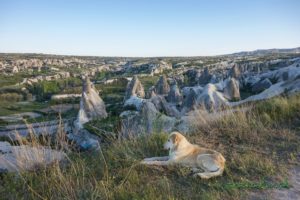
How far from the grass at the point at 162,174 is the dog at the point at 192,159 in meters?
0.08

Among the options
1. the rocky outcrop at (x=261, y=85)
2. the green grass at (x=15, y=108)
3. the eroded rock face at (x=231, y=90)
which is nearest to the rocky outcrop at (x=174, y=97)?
the eroded rock face at (x=231, y=90)

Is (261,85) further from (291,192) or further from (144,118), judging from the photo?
(291,192)

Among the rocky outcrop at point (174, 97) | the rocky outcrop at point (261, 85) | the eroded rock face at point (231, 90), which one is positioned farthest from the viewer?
the rocky outcrop at point (174, 97)

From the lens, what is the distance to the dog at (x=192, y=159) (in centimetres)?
449

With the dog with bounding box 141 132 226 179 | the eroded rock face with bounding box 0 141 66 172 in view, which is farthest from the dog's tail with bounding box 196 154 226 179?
the eroded rock face with bounding box 0 141 66 172

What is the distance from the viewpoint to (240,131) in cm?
614

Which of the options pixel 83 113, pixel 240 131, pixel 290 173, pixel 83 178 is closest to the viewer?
pixel 83 178

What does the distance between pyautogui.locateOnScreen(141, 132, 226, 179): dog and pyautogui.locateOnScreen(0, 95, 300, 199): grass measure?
0.08 m

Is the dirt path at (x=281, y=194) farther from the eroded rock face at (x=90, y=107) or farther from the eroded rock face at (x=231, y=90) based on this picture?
the eroded rock face at (x=231, y=90)

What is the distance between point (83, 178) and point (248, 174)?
1936 mm

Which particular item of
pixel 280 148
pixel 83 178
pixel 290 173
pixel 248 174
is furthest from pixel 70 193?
pixel 280 148

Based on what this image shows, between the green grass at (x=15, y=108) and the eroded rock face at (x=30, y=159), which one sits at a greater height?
the eroded rock face at (x=30, y=159)

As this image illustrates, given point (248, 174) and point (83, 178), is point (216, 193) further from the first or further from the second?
point (83, 178)

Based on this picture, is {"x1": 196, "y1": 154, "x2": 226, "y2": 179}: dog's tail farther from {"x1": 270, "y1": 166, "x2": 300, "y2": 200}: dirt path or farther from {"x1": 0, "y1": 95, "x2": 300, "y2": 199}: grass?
{"x1": 270, "y1": 166, "x2": 300, "y2": 200}: dirt path
